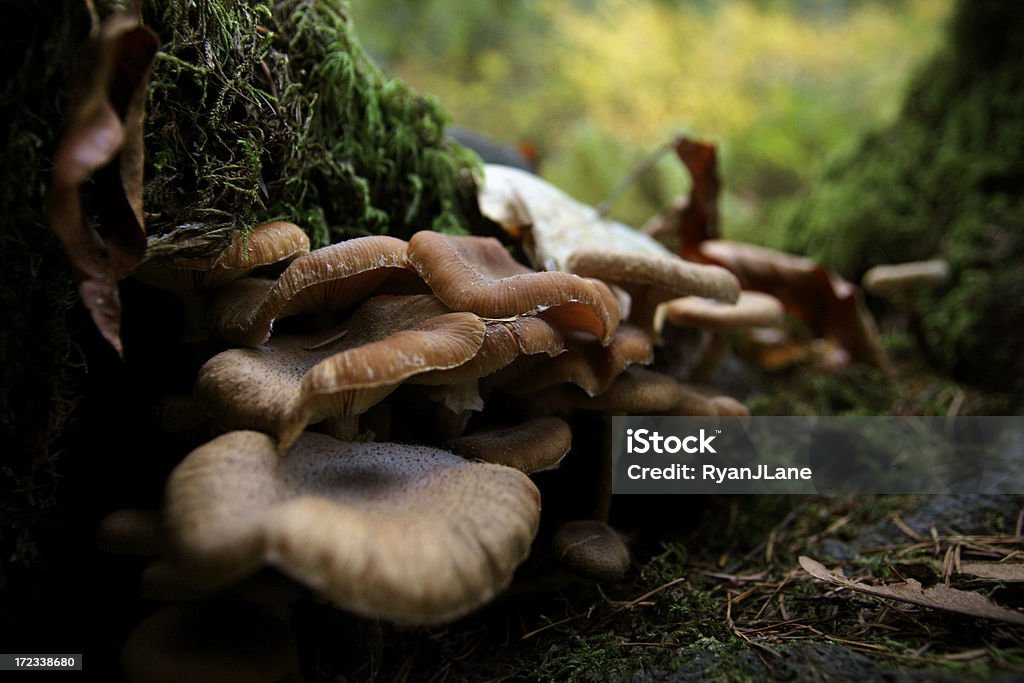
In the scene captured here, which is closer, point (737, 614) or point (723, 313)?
point (737, 614)

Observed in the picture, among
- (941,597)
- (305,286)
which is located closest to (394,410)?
(305,286)

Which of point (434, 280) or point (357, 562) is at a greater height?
point (434, 280)

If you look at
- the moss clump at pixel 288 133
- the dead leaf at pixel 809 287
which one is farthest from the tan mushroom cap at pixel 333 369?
the dead leaf at pixel 809 287

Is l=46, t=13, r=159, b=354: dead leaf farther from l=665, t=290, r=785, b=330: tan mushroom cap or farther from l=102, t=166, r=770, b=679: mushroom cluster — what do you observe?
l=665, t=290, r=785, b=330: tan mushroom cap

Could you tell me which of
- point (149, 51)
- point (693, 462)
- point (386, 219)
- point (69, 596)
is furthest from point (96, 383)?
point (693, 462)

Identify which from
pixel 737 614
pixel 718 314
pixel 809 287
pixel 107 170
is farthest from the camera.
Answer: pixel 809 287

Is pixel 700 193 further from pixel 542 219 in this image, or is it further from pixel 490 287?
pixel 490 287

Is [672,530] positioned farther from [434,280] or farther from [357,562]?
[357,562]

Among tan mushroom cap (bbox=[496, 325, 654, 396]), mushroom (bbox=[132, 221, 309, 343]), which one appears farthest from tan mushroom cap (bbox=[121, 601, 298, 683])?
tan mushroom cap (bbox=[496, 325, 654, 396])
